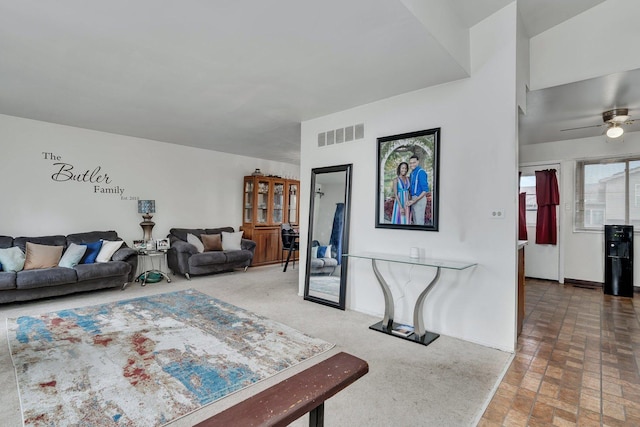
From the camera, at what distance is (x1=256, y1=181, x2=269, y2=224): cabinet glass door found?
7.10m

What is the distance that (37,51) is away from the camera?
2625mm

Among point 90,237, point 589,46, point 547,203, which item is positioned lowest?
point 90,237

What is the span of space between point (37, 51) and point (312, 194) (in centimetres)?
310

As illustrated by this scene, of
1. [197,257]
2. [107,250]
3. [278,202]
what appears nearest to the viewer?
[107,250]

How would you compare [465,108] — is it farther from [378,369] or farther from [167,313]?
[167,313]

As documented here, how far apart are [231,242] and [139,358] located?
3.83 m

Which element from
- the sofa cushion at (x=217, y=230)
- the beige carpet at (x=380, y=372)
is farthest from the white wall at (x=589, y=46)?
the sofa cushion at (x=217, y=230)

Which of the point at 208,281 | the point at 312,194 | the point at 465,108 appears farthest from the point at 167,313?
the point at 465,108

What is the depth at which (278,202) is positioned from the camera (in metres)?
7.50

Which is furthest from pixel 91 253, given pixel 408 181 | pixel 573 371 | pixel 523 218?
pixel 523 218

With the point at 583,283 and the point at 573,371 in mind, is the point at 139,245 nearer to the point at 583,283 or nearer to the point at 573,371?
the point at 573,371

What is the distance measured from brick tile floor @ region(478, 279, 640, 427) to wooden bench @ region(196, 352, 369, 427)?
112 centimetres

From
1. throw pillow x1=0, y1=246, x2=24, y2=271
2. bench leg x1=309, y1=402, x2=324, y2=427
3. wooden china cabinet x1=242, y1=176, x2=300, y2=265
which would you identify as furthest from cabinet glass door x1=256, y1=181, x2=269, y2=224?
bench leg x1=309, y1=402, x2=324, y2=427

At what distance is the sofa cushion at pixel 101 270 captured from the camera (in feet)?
13.8
